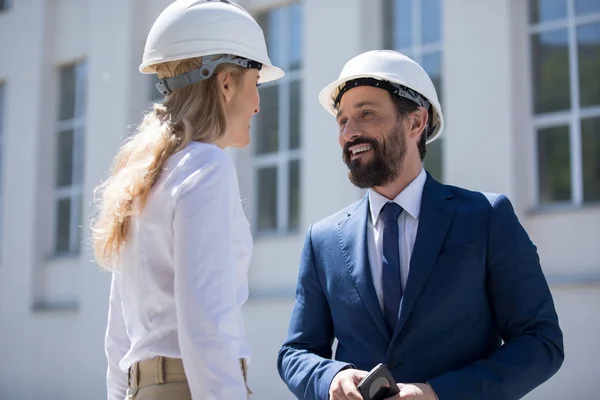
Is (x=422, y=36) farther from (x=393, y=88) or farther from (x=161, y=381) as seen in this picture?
(x=161, y=381)

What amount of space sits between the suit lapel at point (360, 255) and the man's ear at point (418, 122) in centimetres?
33

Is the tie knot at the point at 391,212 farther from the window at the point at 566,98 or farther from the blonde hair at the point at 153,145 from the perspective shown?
the window at the point at 566,98

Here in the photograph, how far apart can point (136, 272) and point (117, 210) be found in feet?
0.62

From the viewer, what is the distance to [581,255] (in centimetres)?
743

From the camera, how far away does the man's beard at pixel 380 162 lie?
3096mm

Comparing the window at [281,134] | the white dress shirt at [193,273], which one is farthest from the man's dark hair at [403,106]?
the window at [281,134]

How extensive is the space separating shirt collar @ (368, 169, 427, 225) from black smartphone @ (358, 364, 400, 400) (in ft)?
2.21

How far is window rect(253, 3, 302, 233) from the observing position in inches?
413

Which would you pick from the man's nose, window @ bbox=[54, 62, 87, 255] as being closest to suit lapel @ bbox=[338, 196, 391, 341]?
the man's nose

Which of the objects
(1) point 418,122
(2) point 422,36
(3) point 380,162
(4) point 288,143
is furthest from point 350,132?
(4) point 288,143

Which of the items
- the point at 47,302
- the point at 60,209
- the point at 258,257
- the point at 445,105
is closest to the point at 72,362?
the point at 47,302

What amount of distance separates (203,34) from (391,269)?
1.02 metres

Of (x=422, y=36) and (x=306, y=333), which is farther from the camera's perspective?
(x=422, y=36)

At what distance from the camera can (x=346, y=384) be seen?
105 inches
